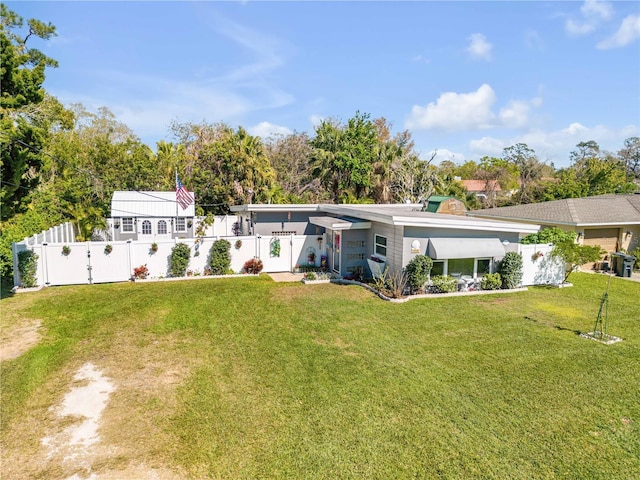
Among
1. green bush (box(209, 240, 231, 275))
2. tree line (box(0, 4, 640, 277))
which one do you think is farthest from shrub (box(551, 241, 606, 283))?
tree line (box(0, 4, 640, 277))

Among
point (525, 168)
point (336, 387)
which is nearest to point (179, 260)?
point (336, 387)

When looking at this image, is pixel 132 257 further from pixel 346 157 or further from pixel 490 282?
pixel 346 157

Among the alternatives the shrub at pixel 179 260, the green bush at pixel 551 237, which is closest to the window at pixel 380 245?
the green bush at pixel 551 237

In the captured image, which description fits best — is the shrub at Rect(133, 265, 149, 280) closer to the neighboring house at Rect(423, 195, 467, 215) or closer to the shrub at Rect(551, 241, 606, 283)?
the shrub at Rect(551, 241, 606, 283)

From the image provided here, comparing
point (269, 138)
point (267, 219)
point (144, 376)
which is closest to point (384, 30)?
point (267, 219)

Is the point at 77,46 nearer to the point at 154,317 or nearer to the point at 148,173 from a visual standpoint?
the point at 154,317
